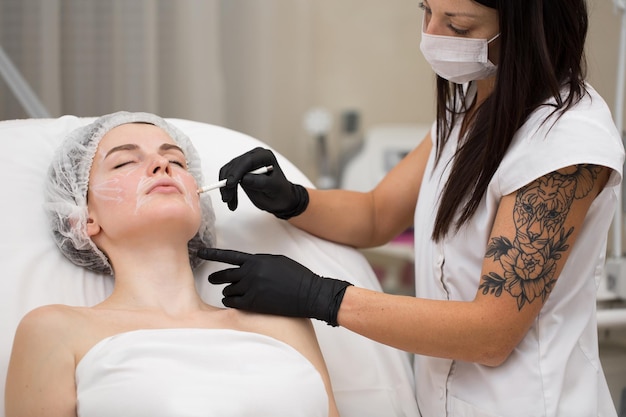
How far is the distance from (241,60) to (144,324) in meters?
1.64

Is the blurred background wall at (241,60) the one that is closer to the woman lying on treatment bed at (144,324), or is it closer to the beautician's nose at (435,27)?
the woman lying on treatment bed at (144,324)

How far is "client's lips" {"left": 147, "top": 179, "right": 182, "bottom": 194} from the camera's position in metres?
1.33

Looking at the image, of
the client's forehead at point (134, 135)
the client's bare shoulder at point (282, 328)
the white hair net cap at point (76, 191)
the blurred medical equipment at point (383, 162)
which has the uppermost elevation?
the client's forehead at point (134, 135)

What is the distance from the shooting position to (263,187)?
1.43m

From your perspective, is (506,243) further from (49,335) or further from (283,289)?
(49,335)

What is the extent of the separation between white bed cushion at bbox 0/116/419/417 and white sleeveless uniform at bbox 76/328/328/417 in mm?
241

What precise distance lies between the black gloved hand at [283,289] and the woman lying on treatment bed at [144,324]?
4 cm

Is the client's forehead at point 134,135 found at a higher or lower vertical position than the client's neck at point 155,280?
higher

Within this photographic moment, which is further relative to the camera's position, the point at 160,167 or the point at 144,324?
the point at 160,167

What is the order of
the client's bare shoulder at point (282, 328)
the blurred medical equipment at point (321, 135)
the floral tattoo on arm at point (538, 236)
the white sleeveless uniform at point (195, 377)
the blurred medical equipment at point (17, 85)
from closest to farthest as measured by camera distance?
1. the white sleeveless uniform at point (195, 377)
2. the floral tattoo on arm at point (538, 236)
3. the client's bare shoulder at point (282, 328)
4. the blurred medical equipment at point (17, 85)
5. the blurred medical equipment at point (321, 135)

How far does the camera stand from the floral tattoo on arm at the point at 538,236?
1.18 m

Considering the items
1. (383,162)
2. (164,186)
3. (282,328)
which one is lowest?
(383,162)

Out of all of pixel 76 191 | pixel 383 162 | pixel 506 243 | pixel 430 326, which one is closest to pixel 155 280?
pixel 76 191

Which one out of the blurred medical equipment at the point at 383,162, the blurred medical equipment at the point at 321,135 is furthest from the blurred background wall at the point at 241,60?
the blurred medical equipment at the point at 383,162
